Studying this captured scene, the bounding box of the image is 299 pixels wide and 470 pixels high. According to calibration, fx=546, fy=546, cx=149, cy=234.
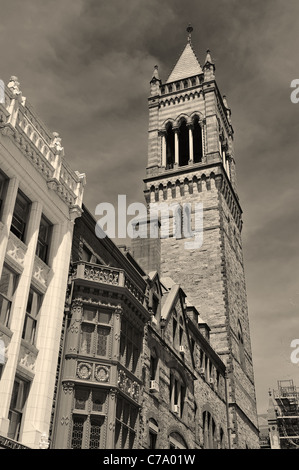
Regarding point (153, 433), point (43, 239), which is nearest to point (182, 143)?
point (153, 433)

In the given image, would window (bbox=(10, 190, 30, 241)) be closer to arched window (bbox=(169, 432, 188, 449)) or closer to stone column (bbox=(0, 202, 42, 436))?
stone column (bbox=(0, 202, 42, 436))

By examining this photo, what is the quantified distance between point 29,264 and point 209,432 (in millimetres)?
22356

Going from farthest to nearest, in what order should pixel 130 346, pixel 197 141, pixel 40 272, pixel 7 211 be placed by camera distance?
pixel 197 141
pixel 130 346
pixel 40 272
pixel 7 211

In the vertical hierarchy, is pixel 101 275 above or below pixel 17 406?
above

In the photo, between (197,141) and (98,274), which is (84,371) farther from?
(197,141)

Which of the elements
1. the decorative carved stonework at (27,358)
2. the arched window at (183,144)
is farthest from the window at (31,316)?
the arched window at (183,144)

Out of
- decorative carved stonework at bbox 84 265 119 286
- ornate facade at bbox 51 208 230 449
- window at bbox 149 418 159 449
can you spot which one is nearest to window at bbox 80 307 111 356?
ornate facade at bbox 51 208 230 449

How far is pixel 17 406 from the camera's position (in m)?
21.0

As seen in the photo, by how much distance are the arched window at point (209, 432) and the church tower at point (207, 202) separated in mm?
5799

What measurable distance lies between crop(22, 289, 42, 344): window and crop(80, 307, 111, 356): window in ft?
9.00

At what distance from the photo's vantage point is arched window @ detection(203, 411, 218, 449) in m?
37.2

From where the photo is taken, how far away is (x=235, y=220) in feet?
214

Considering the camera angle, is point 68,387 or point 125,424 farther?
point 125,424

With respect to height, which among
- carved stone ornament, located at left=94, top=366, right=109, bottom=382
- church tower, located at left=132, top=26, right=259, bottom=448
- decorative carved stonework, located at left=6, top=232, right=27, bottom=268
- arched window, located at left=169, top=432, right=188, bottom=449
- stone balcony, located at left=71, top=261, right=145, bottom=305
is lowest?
arched window, located at left=169, top=432, right=188, bottom=449
